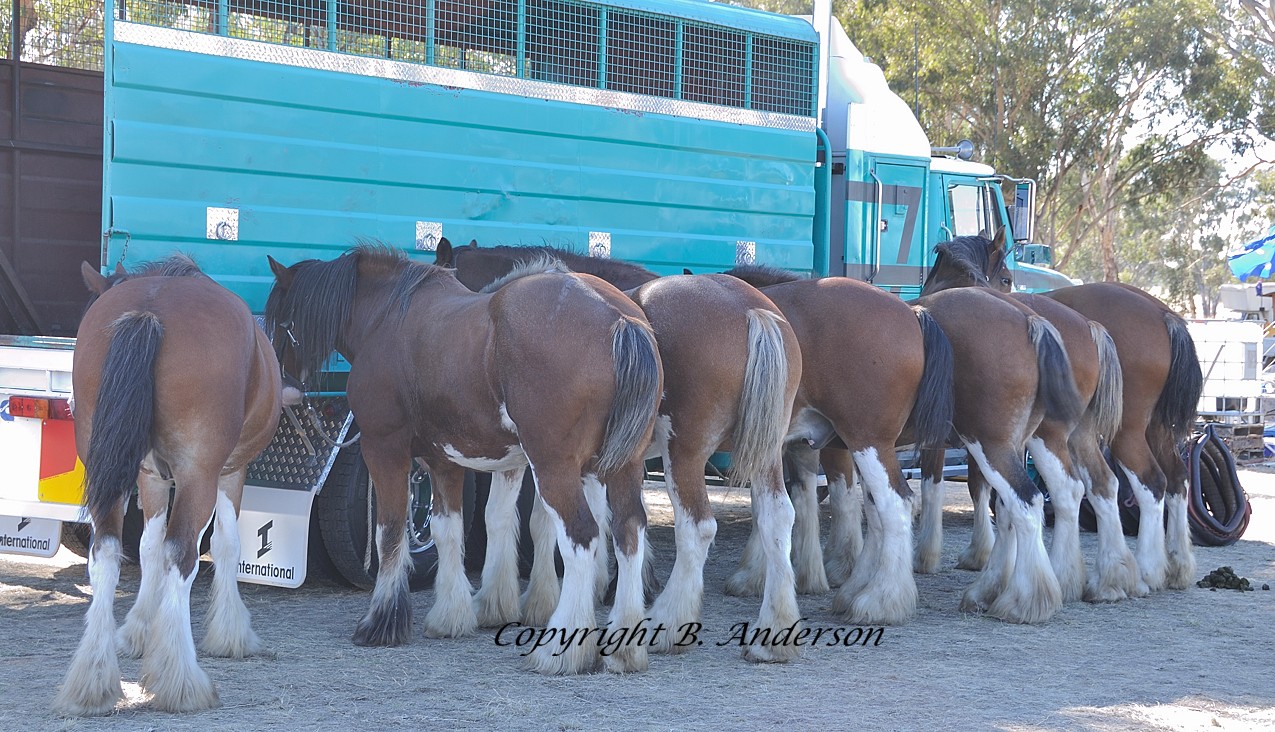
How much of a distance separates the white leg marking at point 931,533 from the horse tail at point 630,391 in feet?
12.3

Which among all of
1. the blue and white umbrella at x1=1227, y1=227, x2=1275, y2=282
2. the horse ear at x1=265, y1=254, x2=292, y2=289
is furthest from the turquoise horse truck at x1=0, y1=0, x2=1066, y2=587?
the blue and white umbrella at x1=1227, y1=227, x2=1275, y2=282

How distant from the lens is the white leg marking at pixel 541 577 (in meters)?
6.48

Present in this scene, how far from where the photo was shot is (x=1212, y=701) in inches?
203

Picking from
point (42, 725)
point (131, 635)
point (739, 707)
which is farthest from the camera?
point (131, 635)

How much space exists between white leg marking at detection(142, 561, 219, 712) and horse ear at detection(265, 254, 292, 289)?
2.00 meters

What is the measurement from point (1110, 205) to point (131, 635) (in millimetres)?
27313

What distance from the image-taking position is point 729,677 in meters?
5.40

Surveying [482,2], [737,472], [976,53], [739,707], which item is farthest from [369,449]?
[976,53]

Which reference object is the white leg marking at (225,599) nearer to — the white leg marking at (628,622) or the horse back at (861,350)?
the white leg marking at (628,622)

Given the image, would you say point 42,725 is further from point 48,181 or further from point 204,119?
point 48,181

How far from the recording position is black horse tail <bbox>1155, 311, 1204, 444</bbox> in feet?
25.7

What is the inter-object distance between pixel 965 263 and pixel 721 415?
→ 3.17 m

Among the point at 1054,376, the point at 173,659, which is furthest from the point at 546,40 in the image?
the point at 173,659

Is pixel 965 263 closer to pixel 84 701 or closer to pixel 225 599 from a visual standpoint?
pixel 225 599
